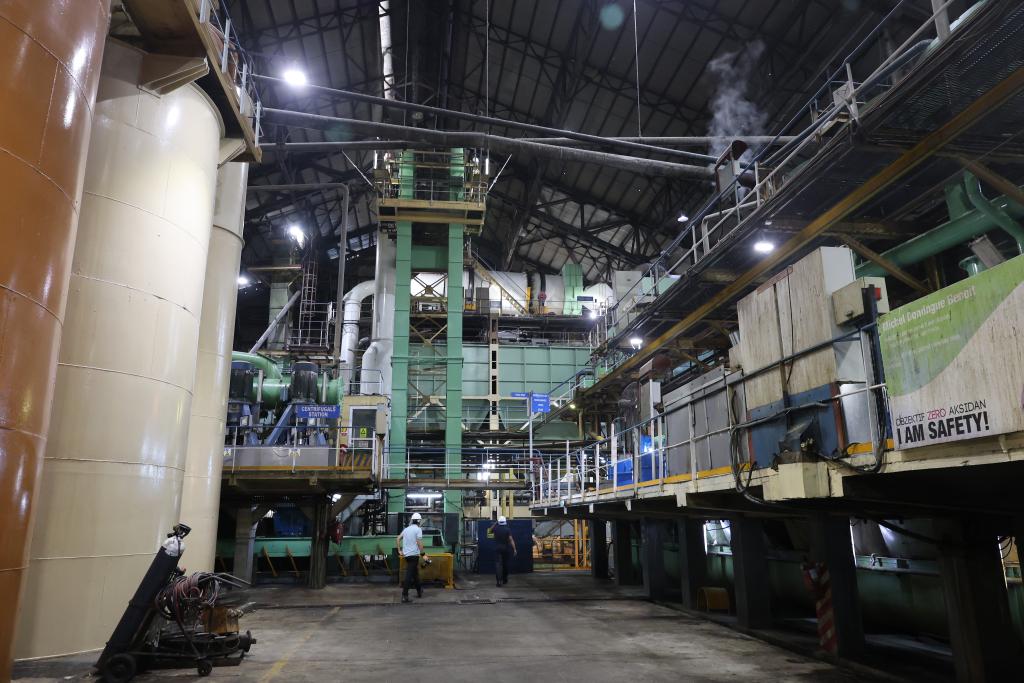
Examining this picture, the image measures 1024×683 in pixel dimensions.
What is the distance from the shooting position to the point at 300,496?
60.3 ft

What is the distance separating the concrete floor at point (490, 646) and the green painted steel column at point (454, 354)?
872 centimetres

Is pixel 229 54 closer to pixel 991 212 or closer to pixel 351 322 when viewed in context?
pixel 991 212

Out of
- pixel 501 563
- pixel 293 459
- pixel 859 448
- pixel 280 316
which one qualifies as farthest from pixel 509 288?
pixel 859 448

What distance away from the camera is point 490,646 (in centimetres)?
914

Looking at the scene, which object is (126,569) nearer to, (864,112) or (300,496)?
(300,496)

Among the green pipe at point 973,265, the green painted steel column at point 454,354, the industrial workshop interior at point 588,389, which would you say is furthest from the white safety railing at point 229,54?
the green painted steel column at point 454,354

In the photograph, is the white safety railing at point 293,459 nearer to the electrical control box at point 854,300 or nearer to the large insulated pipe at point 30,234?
the large insulated pipe at point 30,234

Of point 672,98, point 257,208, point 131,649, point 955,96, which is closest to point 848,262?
point 955,96

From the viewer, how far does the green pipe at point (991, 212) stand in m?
8.98

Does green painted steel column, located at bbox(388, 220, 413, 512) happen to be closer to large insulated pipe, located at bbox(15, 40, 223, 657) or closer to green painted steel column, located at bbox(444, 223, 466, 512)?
green painted steel column, located at bbox(444, 223, 466, 512)

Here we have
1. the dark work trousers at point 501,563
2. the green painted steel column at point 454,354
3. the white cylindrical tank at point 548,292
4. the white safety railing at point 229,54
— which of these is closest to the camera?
the white safety railing at point 229,54

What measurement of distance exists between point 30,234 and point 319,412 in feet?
45.9

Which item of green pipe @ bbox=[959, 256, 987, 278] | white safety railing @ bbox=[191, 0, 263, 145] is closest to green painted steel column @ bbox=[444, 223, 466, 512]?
white safety railing @ bbox=[191, 0, 263, 145]

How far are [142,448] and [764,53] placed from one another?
21532 mm
